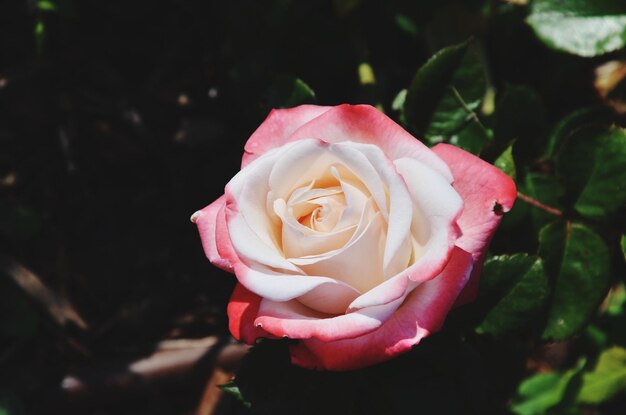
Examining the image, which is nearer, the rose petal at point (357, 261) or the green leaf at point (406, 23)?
the rose petal at point (357, 261)

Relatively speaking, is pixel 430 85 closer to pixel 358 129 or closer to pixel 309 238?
pixel 358 129

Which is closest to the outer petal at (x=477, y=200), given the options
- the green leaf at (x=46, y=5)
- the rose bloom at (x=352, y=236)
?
the rose bloom at (x=352, y=236)

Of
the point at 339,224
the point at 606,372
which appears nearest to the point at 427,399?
the point at 339,224

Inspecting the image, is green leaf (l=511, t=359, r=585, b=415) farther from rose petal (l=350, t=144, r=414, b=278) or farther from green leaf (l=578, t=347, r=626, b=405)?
rose petal (l=350, t=144, r=414, b=278)

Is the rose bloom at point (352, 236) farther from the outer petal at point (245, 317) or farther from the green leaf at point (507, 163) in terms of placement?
the green leaf at point (507, 163)

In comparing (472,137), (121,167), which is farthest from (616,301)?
(121,167)

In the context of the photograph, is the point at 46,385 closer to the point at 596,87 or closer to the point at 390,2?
the point at 390,2
